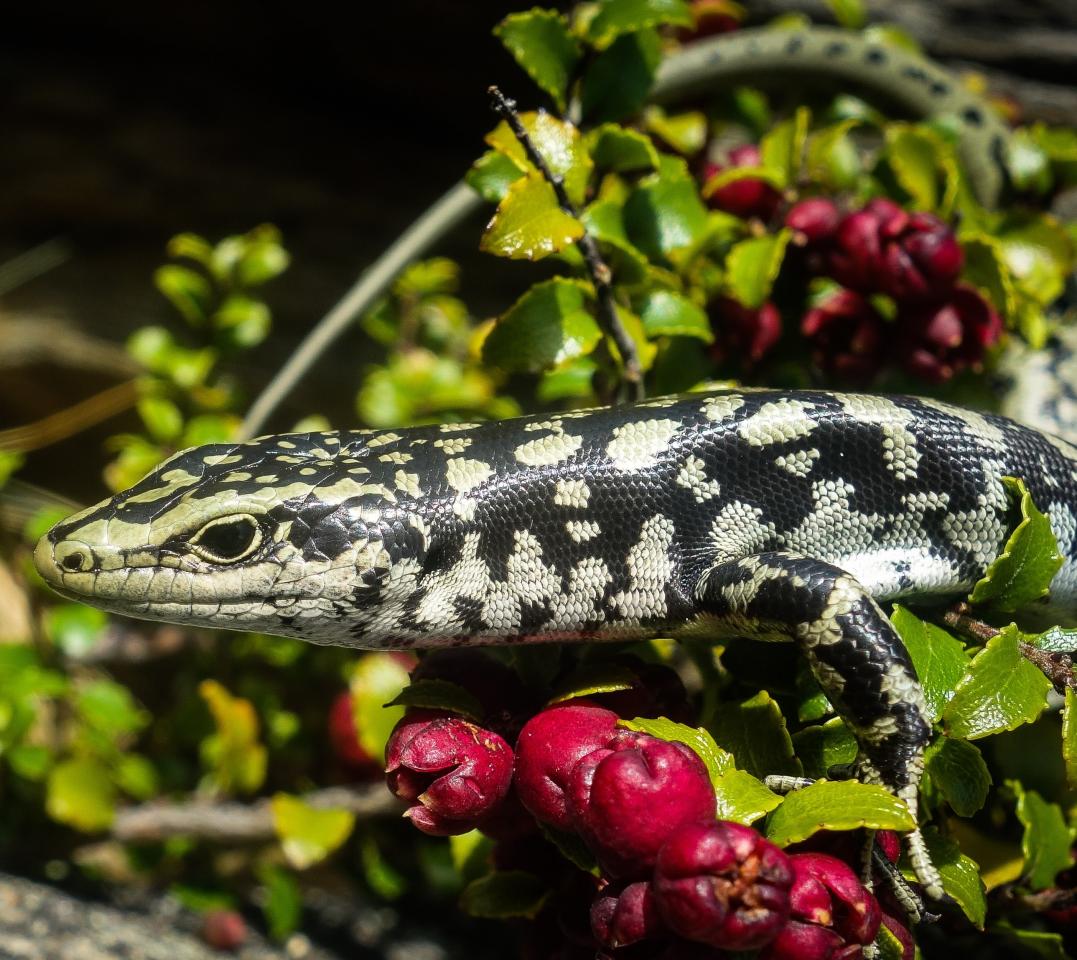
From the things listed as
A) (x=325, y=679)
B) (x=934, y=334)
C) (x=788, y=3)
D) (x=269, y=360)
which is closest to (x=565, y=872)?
(x=934, y=334)

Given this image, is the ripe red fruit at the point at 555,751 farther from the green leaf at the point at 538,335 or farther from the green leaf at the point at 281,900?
the green leaf at the point at 281,900

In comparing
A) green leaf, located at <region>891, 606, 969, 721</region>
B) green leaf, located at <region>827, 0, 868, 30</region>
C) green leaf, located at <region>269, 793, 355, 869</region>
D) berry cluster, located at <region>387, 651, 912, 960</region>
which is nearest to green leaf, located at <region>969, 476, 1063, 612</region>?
green leaf, located at <region>891, 606, 969, 721</region>

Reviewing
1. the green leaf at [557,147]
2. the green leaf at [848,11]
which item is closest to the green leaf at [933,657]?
the green leaf at [557,147]

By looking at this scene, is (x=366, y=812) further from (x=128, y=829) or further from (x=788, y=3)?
(x=788, y=3)

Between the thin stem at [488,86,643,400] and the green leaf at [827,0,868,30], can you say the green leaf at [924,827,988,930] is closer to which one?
the thin stem at [488,86,643,400]

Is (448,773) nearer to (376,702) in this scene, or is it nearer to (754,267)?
(376,702)

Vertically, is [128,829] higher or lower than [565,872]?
lower
